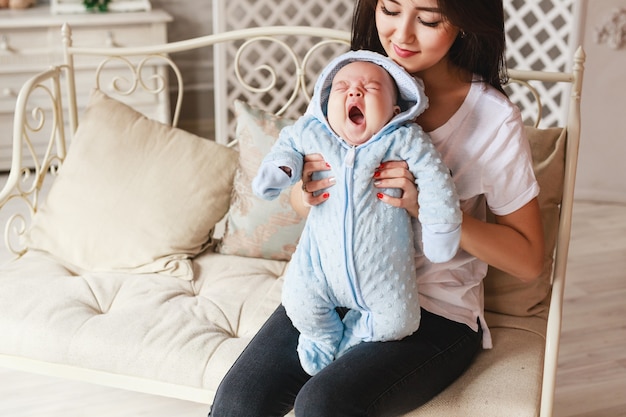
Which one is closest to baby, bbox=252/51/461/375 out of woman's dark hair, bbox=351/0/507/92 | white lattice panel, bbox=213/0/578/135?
woman's dark hair, bbox=351/0/507/92

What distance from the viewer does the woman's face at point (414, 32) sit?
1486 mm

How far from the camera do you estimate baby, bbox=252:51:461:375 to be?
4.74 ft

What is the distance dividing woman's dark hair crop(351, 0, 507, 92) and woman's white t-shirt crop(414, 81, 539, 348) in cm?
4

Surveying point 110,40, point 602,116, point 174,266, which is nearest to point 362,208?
point 174,266

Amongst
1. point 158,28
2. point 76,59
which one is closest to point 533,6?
point 158,28

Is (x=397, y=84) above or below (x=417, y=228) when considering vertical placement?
above

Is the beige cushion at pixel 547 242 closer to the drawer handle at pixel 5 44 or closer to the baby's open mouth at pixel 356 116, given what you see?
the baby's open mouth at pixel 356 116

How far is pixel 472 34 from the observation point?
1.55 metres

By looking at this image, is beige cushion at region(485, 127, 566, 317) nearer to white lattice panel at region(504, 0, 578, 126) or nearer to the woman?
the woman

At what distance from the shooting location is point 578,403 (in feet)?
7.48

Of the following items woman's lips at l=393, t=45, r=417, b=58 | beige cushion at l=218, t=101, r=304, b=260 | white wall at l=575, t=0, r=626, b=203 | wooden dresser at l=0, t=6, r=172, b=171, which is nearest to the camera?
woman's lips at l=393, t=45, r=417, b=58

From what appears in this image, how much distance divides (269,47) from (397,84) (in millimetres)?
2858

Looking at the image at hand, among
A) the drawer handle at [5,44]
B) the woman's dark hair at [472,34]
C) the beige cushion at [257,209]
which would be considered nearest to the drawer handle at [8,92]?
the drawer handle at [5,44]

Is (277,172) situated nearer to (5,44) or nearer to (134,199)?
(134,199)
